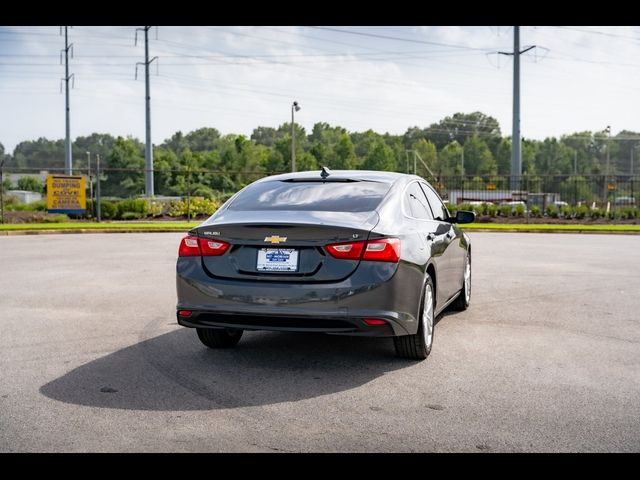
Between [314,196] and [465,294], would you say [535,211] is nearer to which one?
[465,294]

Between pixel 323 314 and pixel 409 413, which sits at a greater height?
pixel 323 314

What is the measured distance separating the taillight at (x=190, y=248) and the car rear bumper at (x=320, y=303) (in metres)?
0.27

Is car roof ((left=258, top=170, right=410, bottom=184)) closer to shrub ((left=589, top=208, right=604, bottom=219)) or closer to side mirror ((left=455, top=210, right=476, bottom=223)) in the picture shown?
side mirror ((left=455, top=210, right=476, bottom=223))

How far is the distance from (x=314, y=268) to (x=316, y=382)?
862 millimetres

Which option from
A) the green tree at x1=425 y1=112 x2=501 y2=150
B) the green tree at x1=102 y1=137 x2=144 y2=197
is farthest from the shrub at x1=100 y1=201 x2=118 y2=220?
the green tree at x1=425 y1=112 x2=501 y2=150

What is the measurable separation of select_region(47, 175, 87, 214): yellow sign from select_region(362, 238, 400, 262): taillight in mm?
24753

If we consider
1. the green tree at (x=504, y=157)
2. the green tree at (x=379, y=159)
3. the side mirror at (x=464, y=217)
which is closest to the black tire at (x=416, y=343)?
the side mirror at (x=464, y=217)

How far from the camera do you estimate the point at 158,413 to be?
192 inches

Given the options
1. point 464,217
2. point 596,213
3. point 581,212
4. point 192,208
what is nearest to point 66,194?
point 192,208

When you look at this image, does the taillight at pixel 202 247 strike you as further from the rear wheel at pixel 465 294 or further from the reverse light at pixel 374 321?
the rear wheel at pixel 465 294

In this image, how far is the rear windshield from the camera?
250 inches
